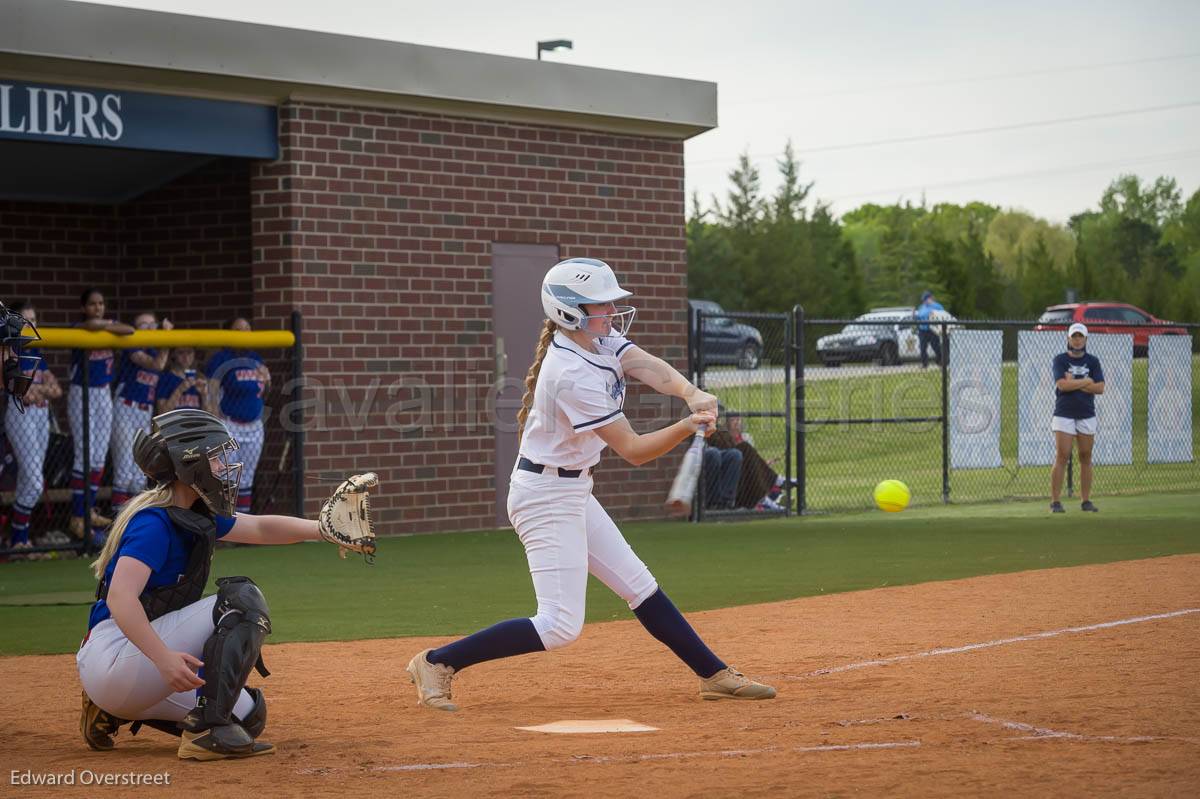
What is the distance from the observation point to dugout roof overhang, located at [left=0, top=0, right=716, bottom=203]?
13461 millimetres

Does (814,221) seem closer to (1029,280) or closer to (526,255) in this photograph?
(1029,280)

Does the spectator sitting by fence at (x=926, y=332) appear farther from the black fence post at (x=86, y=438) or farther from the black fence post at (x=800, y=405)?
the black fence post at (x=86, y=438)

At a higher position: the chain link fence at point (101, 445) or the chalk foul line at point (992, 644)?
the chain link fence at point (101, 445)

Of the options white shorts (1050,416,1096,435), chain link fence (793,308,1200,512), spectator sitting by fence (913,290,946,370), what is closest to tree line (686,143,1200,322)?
spectator sitting by fence (913,290,946,370)

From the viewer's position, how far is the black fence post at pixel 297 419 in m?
14.9

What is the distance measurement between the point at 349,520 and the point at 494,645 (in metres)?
1.07

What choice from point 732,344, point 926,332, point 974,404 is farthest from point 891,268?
point 974,404

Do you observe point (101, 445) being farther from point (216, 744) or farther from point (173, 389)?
point (216, 744)

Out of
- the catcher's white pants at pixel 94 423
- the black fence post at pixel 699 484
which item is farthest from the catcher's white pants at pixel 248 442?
the black fence post at pixel 699 484

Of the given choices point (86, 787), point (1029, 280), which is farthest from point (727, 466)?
point (1029, 280)

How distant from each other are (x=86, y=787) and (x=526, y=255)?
12004 millimetres

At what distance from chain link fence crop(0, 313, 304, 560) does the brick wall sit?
418 mm

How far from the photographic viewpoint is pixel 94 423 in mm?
13953

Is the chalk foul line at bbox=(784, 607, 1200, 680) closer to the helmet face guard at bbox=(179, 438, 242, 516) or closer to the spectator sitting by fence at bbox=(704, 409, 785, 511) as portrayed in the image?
the helmet face guard at bbox=(179, 438, 242, 516)
